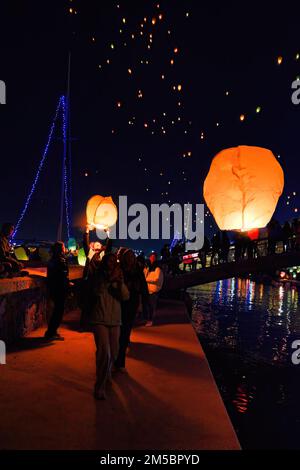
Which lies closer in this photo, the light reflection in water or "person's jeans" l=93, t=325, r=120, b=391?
"person's jeans" l=93, t=325, r=120, b=391

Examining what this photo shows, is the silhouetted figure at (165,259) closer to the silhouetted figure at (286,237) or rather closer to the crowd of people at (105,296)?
the silhouetted figure at (286,237)

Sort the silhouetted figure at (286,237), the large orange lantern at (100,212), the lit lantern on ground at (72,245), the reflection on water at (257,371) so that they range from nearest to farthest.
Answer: the reflection on water at (257,371) → the large orange lantern at (100,212) → the silhouetted figure at (286,237) → the lit lantern on ground at (72,245)

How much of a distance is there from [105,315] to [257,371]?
657 cm

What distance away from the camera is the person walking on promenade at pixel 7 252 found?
7910 mm

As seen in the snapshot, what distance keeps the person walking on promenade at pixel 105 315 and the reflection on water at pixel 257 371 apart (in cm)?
267

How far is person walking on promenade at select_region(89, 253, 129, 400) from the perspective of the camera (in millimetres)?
5449

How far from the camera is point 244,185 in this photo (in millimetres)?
7625

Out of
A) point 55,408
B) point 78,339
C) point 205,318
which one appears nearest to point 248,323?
point 205,318

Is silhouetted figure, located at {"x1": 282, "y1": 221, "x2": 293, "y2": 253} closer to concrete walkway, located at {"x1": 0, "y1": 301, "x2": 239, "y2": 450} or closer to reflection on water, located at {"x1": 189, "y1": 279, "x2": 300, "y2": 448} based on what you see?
reflection on water, located at {"x1": 189, "y1": 279, "x2": 300, "y2": 448}

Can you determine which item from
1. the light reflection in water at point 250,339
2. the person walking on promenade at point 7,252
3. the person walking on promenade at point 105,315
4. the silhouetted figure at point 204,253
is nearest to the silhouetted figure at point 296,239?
the light reflection in water at point 250,339

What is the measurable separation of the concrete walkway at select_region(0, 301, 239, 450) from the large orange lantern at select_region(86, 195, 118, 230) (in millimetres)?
6997

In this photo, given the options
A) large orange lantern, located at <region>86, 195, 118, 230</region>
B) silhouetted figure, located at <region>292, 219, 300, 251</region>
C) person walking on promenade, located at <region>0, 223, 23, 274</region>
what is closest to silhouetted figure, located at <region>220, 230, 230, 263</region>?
silhouetted figure, located at <region>292, 219, 300, 251</region>

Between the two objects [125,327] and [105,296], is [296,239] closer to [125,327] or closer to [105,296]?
[125,327]

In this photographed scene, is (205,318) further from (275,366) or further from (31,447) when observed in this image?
(31,447)
